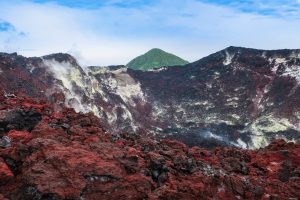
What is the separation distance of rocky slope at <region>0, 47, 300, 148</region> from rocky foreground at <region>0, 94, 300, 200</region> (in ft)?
150

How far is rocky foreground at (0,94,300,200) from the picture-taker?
1551 centimetres

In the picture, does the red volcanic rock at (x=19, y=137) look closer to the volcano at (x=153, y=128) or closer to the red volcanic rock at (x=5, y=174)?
the volcano at (x=153, y=128)

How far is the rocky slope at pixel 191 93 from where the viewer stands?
7683 centimetres

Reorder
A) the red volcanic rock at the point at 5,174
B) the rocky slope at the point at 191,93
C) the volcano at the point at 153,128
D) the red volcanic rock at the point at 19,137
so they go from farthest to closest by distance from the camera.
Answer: the rocky slope at the point at 191,93
the red volcanic rock at the point at 19,137
the volcano at the point at 153,128
the red volcanic rock at the point at 5,174

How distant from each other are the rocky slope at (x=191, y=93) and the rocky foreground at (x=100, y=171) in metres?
45.7

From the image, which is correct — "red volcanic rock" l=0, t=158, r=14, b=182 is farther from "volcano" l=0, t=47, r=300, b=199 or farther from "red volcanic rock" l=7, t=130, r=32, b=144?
"red volcanic rock" l=7, t=130, r=32, b=144

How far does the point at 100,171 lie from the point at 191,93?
88063 millimetres

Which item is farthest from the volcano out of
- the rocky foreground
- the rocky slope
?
the rocky slope

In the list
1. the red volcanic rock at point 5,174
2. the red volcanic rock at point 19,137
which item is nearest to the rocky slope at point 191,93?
the red volcanic rock at point 19,137

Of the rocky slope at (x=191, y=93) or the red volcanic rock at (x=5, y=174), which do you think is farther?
the rocky slope at (x=191, y=93)

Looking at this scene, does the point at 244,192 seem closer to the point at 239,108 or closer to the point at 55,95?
the point at 55,95

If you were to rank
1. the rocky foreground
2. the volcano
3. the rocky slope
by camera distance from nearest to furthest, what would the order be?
the rocky foreground, the volcano, the rocky slope

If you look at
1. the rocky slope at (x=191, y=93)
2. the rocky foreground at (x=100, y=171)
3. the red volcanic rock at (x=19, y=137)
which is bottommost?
the rocky slope at (x=191, y=93)

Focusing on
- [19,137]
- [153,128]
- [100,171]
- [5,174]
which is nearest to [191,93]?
[153,128]
